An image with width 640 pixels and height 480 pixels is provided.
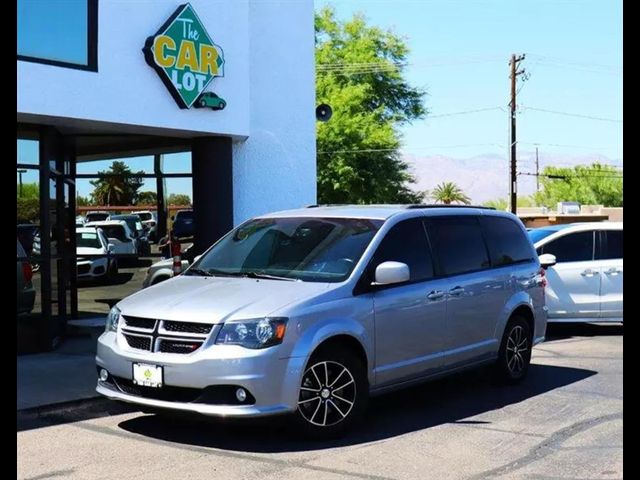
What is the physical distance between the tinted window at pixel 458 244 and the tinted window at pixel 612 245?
15.0 ft

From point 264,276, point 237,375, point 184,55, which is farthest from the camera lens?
point 184,55

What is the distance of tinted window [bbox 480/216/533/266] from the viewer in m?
8.38

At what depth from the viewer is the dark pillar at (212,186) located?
1211cm

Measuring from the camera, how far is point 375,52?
5162 centimetres

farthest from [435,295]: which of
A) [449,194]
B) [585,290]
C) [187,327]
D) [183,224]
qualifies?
[449,194]

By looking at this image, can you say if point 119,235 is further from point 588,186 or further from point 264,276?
point 588,186

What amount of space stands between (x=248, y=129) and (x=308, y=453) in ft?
23.0

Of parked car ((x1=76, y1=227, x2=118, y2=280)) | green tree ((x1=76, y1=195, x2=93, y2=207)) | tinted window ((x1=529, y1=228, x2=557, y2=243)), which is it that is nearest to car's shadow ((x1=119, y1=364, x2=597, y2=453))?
tinted window ((x1=529, y1=228, x2=557, y2=243))

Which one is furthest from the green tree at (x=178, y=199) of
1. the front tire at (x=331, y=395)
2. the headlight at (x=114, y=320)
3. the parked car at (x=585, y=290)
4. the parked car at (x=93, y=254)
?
the front tire at (x=331, y=395)

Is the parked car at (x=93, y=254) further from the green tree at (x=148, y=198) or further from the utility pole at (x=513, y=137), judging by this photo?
the utility pole at (x=513, y=137)

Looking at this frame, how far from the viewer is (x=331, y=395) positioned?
6.23 metres

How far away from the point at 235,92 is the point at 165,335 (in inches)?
251

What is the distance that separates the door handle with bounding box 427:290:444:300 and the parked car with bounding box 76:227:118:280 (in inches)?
267

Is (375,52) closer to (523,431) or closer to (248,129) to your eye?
(248,129)
